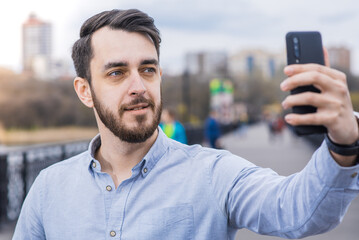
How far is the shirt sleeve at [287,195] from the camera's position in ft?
4.26

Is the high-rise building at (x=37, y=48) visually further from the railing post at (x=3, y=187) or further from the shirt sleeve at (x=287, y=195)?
the shirt sleeve at (x=287, y=195)

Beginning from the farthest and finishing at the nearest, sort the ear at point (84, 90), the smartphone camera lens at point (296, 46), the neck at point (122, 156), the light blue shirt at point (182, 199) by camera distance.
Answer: the ear at point (84, 90), the neck at point (122, 156), the light blue shirt at point (182, 199), the smartphone camera lens at point (296, 46)

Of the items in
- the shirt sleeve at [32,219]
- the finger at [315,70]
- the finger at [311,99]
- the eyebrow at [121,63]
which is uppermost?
the eyebrow at [121,63]

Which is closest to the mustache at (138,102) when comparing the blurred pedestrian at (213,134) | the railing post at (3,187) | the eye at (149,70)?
the eye at (149,70)

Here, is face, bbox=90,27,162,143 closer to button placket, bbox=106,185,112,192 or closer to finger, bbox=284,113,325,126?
button placket, bbox=106,185,112,192

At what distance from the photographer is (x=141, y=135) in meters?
1.83

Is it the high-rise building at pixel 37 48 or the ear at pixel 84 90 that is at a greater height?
the high-rise building at pixel 37 48

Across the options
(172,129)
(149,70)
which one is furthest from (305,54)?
(172,129)

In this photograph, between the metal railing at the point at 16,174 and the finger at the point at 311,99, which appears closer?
the finger at the point at 311,99

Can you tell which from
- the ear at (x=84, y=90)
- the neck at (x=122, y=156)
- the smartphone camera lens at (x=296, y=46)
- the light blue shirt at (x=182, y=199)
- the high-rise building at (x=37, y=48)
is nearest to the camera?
the smartphone camera lens at (x=296, y=46)

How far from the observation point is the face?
71.8 inches

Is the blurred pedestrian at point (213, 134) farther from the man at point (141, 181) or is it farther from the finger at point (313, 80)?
the finger at point (313, 80)

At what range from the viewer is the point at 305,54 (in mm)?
1249

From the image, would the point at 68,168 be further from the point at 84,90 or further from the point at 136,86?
the point at 136,86
